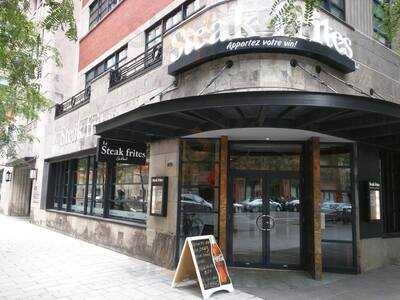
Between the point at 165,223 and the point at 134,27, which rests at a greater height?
the point at 134,27

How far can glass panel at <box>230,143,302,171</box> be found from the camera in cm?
988

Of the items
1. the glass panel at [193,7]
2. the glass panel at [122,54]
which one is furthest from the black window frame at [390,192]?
the glass panel at [122,54]

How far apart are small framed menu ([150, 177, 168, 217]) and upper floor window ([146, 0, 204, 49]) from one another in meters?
4.01

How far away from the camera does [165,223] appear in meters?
10.1

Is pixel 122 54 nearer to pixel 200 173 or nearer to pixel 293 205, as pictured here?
pixel 200 173

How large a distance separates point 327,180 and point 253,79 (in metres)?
3.29

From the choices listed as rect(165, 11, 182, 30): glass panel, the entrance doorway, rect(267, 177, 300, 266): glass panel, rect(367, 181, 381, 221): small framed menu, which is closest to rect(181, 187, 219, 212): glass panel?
the entrance doorway

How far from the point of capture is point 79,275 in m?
8.83

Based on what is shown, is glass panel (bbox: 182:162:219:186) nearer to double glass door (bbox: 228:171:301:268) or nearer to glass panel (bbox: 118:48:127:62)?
double glass door (bbox: 228:171:301:268)

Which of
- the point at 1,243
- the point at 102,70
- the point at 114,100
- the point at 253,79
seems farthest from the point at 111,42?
the point at 253,79

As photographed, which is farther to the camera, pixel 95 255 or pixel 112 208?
pixel 112 208

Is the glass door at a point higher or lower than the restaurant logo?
lower

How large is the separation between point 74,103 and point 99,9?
14.2 feet

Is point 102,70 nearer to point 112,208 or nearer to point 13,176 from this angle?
point 112,208
